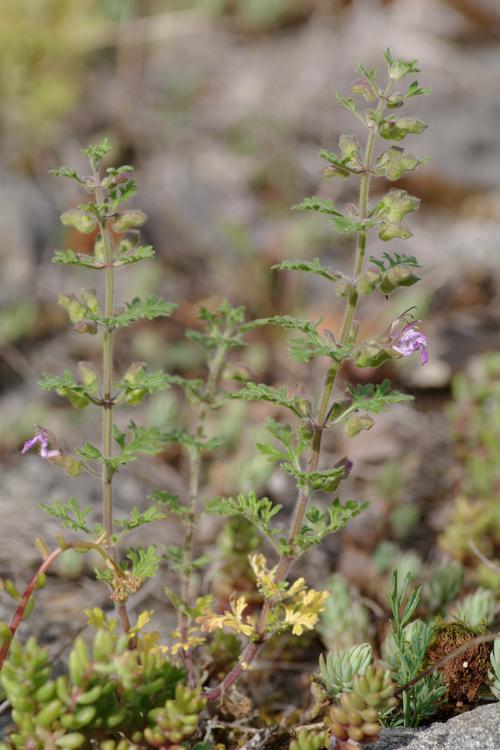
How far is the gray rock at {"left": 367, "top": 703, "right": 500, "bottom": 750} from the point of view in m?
2.14

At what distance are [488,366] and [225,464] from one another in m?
1.52

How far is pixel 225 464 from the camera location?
4000 mm

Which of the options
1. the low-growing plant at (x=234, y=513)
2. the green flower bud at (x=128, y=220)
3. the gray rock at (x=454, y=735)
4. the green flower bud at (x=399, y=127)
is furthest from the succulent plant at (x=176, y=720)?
the green flower bud at (x=399, y=127)

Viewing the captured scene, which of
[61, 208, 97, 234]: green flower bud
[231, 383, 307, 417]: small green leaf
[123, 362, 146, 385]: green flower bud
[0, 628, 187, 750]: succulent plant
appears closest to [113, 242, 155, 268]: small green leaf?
[61, 208, 97, 234]: green flower bud

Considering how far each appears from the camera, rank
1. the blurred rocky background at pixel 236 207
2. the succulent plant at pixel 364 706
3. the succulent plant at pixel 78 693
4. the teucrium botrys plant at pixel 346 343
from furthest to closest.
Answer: the blurred rocky background at pixel 236 207 → the teucrium botrys plant at pixel 346 343 → the succulent plant at pixel 364 706 → the succulent plant at pixel 78 693

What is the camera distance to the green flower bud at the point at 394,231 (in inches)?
80.6

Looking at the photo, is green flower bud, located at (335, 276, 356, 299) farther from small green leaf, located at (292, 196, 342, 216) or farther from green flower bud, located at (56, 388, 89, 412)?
green flower bud, located at (56, 388, 89, 412)

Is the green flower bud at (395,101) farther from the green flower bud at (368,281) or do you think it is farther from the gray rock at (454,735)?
the gray rock at (454,735)

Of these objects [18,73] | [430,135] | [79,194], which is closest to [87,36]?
[18,73]

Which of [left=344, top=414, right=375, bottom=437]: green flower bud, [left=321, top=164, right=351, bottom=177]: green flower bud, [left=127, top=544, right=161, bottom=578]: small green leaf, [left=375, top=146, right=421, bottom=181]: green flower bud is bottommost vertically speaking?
[left=127, top=544, right=161, bottom=578]: small green leaf

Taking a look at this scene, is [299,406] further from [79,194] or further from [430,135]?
[430,135]

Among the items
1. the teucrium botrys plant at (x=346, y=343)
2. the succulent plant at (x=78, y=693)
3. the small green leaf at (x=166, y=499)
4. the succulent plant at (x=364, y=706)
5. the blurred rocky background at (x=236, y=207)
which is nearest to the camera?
the succulent plant at (x=78, y=693)

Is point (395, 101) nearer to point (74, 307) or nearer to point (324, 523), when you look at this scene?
point (74, 307)

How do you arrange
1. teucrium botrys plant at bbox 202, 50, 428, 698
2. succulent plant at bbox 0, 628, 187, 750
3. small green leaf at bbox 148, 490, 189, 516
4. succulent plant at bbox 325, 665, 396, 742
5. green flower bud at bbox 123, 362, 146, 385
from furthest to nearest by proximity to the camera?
small green leaf at bbox 148, 490, 189, 516
green flower bud at bbox 123, 362, 146, 385
teucrium botrys plant at bbox 202, 50, 428, 698
succulent plant at bbox 325, 665, 396, 742
succulent plant at bbox 0, 628, 187, 750
